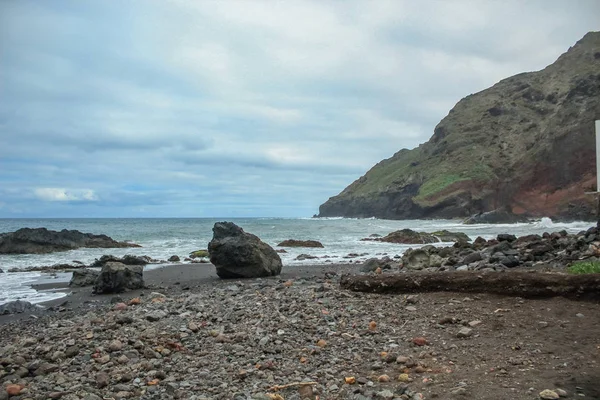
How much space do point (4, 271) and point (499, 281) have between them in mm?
20994

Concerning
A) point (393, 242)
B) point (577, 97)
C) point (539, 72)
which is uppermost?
point (539, 72)

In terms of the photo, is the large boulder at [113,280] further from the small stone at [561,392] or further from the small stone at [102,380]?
the small stone at [561,392]

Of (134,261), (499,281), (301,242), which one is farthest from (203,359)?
(301,242)

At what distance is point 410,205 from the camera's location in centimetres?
9444

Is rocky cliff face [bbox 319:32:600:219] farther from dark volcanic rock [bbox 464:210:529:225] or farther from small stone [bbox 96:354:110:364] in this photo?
small stone [bbox 96:354:110:364]

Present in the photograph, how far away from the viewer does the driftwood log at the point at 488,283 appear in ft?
25.0

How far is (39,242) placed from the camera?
32.9 meters

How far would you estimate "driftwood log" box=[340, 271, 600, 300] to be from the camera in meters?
7.62

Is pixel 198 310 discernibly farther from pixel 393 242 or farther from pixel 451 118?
pixel 451 118

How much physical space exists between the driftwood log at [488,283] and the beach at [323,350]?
0.21 m

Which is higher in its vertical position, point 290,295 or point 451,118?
point 451,118

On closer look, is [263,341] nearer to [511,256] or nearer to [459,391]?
[459,391]

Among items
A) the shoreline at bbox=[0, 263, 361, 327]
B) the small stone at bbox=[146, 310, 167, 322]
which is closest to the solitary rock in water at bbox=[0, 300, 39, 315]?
the shoreline at bbox=[0, 263, 361, 327]

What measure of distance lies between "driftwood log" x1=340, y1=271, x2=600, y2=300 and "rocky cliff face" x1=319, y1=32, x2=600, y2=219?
5670 centimetres
